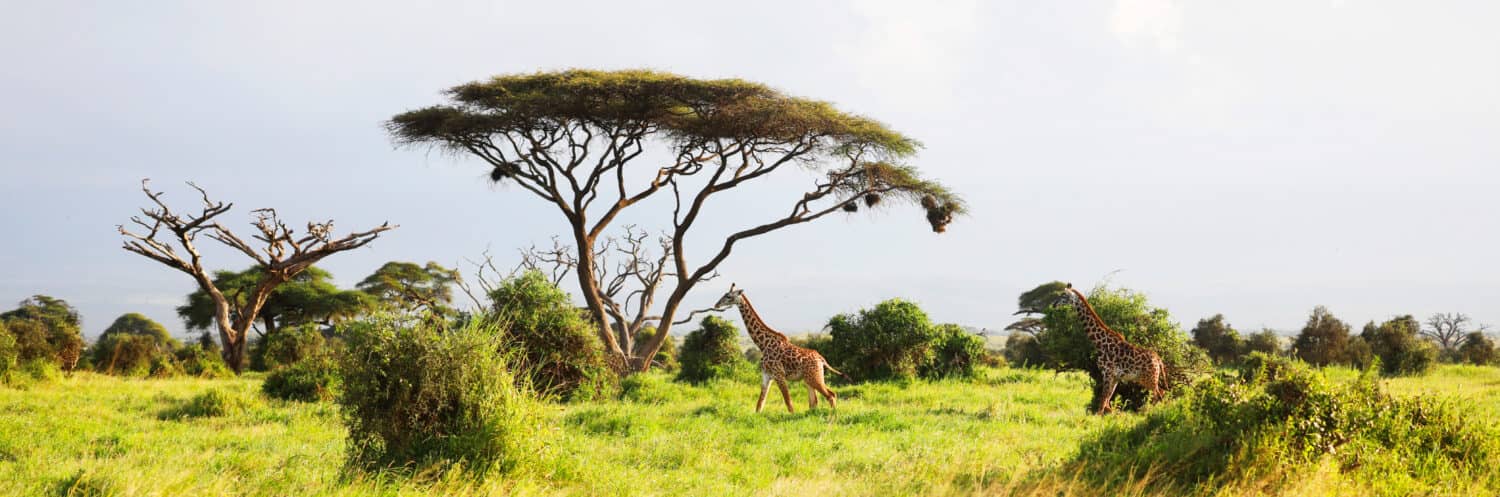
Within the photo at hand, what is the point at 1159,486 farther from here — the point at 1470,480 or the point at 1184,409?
the point at 1470,480

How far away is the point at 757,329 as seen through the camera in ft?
48.5

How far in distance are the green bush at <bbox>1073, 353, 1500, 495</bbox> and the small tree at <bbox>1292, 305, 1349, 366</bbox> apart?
2473 centimetres

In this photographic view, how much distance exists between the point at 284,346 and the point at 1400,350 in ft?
100

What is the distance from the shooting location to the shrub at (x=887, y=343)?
65.1ft

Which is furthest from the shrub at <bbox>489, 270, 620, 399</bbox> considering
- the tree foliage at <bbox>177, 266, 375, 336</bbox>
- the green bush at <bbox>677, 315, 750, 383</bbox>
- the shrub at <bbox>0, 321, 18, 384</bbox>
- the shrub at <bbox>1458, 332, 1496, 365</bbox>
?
the shrub at <bbox>1458, 332, 1496, 365</bbox>

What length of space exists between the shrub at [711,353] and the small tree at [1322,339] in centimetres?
2041

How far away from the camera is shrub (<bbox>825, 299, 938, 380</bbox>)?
1983cm

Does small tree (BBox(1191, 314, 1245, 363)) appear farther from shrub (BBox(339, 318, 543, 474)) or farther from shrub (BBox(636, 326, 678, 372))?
shrub (BBox(339, 318, 543, 474))

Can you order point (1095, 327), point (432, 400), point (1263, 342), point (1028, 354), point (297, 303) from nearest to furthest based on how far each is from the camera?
point (432, 400)
point (1095, 327)
point (1263, 342)
point (1028, 354)
point (297, 303)

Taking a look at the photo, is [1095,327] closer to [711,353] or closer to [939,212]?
[711,353]

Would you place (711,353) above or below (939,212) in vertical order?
below

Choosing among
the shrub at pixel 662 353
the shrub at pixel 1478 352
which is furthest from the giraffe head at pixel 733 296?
the shrub at pixel 1478 352

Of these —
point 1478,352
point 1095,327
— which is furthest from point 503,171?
point 1478,352

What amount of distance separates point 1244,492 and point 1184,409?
1.57 metres
